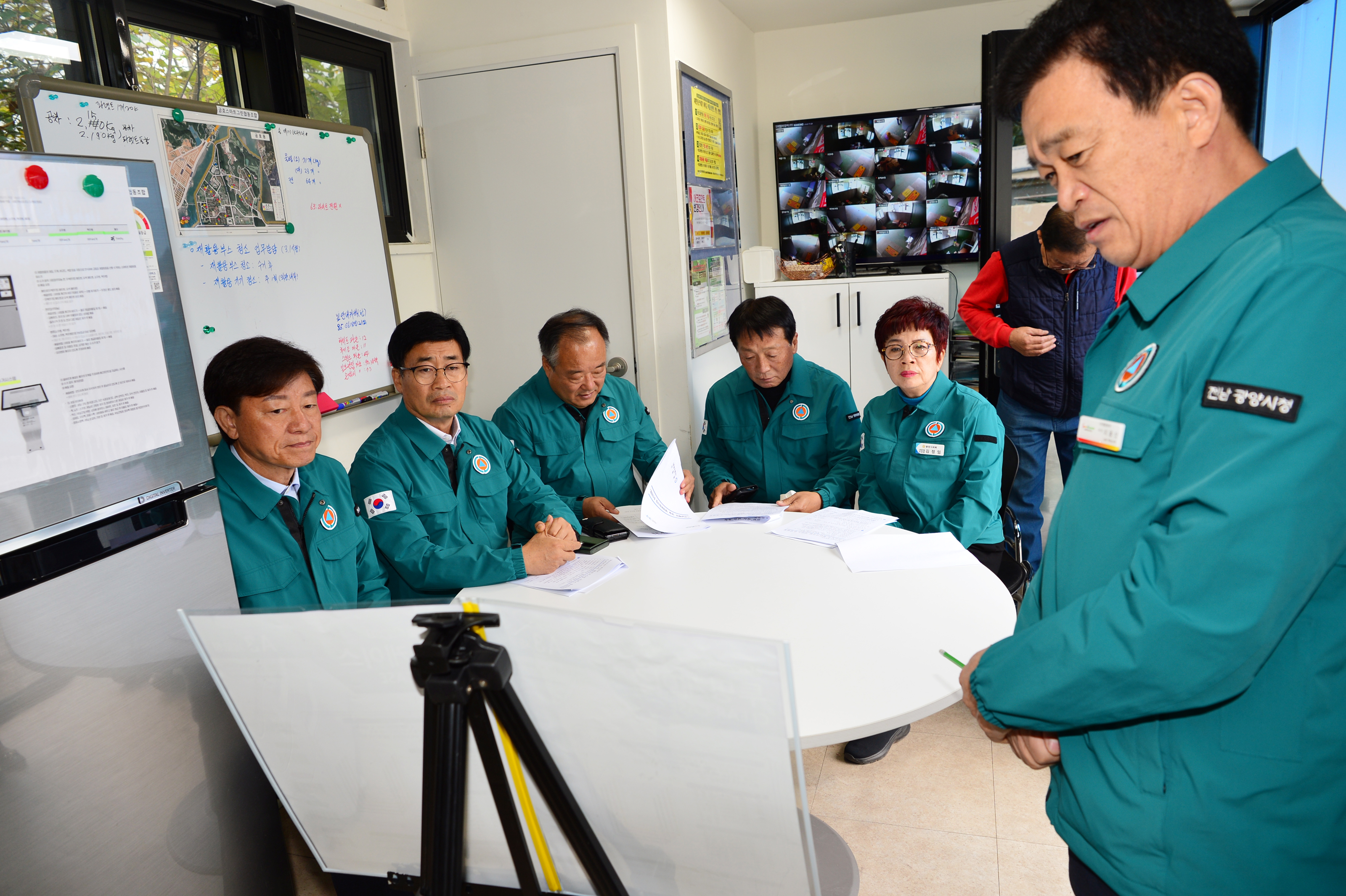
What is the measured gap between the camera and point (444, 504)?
2266 mm

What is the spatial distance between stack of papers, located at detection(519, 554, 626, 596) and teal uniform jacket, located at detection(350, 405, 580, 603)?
0.09 metres

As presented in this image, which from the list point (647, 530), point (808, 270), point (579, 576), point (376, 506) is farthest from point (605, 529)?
point (808, 270)

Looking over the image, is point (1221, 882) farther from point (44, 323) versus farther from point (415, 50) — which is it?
point (415, 50)

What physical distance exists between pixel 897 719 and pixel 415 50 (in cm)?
348

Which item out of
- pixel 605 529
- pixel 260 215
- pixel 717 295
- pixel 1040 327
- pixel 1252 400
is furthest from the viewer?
pixel 717 295

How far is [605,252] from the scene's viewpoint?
3.61 meters

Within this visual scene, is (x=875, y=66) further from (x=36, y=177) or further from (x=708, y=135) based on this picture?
(x=36, y=177)

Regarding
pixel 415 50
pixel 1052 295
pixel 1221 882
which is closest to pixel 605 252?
pixel 415 50

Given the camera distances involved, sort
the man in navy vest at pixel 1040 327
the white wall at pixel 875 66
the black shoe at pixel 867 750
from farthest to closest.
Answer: the white wall at pixel 875 66 → the man in navy vest at pixel 1040 327 → the black shoe at pixel 867 750

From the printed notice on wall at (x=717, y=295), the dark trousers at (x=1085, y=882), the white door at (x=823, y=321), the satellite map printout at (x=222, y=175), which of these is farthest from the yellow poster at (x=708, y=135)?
the dark trousers at (x=1085, y=882)

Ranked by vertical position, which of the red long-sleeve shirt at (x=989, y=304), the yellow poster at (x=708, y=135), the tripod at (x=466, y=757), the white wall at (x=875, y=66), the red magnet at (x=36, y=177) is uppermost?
the white wall at (x=875, y=66)

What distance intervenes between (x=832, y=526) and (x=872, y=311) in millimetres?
2978

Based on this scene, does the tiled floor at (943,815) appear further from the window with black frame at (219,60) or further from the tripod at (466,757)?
the window with black frame at (219,60)

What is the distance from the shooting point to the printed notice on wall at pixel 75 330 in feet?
3.99
